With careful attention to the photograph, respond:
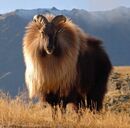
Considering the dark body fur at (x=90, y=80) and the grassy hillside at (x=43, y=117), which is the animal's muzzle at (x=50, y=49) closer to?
the dark body fur at (x=90, y=80)

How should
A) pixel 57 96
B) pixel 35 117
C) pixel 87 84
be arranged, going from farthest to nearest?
pixel 87 84, pixel 57 96, pixel 35 117

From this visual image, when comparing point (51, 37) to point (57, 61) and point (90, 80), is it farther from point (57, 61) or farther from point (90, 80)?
point (90, 80)

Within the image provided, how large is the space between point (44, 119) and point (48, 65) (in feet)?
7.40

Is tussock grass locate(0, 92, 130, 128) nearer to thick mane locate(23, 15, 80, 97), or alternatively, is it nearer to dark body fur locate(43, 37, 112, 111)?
dark body fur locate(43, 37, 112, 111)

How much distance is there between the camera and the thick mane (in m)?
15.5

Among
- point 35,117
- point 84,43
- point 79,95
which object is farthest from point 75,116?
point 84,43

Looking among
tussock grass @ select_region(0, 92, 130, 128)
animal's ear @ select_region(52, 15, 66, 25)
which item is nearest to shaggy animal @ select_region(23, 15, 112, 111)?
animal's ear @ select_region(52, 15, 66, 25)

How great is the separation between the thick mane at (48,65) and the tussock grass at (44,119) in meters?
0.66

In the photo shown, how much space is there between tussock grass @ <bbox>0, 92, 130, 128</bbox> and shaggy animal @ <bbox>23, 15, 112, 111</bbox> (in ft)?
1.98

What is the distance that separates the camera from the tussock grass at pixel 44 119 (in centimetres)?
1283

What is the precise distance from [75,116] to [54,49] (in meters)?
2.20

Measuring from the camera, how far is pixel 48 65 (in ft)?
51.7

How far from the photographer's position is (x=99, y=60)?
17625 millimetres

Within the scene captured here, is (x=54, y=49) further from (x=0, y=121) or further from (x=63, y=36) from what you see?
(x=0, y=121)
